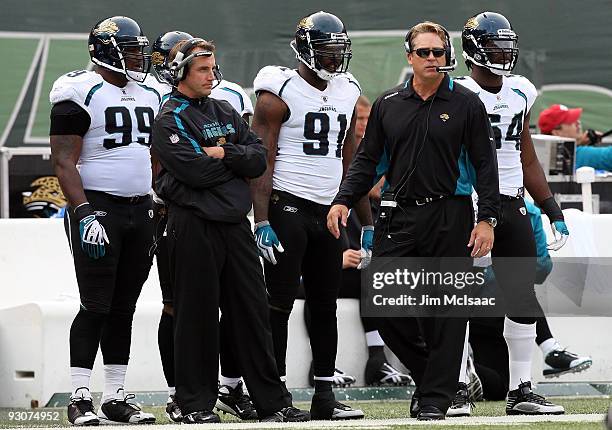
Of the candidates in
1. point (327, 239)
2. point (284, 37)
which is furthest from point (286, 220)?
point (284, 37)

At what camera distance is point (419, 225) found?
20.4 feet

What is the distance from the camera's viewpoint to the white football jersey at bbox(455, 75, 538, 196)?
6.93 metres

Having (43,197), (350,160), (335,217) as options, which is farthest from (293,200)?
(43,197)

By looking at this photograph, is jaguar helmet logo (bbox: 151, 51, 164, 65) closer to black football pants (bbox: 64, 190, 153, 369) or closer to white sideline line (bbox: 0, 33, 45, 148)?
black football pants (bbox: 64, 190, 153, 369)

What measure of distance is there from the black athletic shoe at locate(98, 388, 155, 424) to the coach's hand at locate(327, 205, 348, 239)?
1.34m

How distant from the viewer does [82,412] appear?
6.51 m

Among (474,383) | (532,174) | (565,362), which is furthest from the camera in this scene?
(565,362)

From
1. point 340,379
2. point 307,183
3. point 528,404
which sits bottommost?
point 340,379

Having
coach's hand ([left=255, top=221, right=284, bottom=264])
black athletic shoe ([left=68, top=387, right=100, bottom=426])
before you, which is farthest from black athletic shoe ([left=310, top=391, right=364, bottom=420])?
black athletic shoe ([left=68, top=387, right=100, bottom=426])

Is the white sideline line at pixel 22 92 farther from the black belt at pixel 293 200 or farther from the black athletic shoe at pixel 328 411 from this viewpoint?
the black athletic shoe at pixel 328 411

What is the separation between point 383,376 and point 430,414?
2700 mm

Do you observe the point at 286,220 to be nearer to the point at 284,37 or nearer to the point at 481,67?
the point at 481,67

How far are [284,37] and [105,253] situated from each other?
250 inches

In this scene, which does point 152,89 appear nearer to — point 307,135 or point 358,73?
point 307,135
